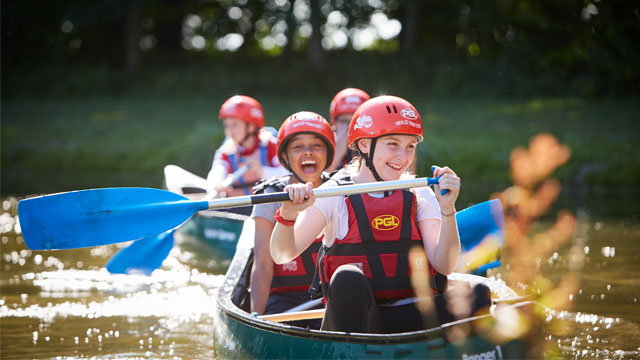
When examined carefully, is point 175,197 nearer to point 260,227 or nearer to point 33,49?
point 260,227

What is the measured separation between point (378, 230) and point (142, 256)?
287 cm

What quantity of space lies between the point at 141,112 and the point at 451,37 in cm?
1050

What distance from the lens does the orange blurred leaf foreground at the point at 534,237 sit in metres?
3.30

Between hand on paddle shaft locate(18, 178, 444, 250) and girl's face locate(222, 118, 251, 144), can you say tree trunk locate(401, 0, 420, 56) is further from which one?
hand on paddle shaft locate(18, 178, 444, 250)

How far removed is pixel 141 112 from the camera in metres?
19.9

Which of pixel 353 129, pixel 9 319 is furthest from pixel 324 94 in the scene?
pixel 353 129

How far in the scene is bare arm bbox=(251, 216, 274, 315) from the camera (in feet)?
15.4

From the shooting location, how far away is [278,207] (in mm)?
4648

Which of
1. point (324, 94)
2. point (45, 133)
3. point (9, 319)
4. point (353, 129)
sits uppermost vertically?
point (324, 94)

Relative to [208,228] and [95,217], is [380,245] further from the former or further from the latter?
[208,228]

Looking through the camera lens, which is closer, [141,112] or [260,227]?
[260,227]

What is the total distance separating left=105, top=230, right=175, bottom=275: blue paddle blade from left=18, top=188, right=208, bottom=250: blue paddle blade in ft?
4.95

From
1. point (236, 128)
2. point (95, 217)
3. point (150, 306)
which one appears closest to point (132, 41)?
point (236, 128)

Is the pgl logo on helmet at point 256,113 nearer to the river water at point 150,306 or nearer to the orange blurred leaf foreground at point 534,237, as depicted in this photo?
the river water at point 150,306
